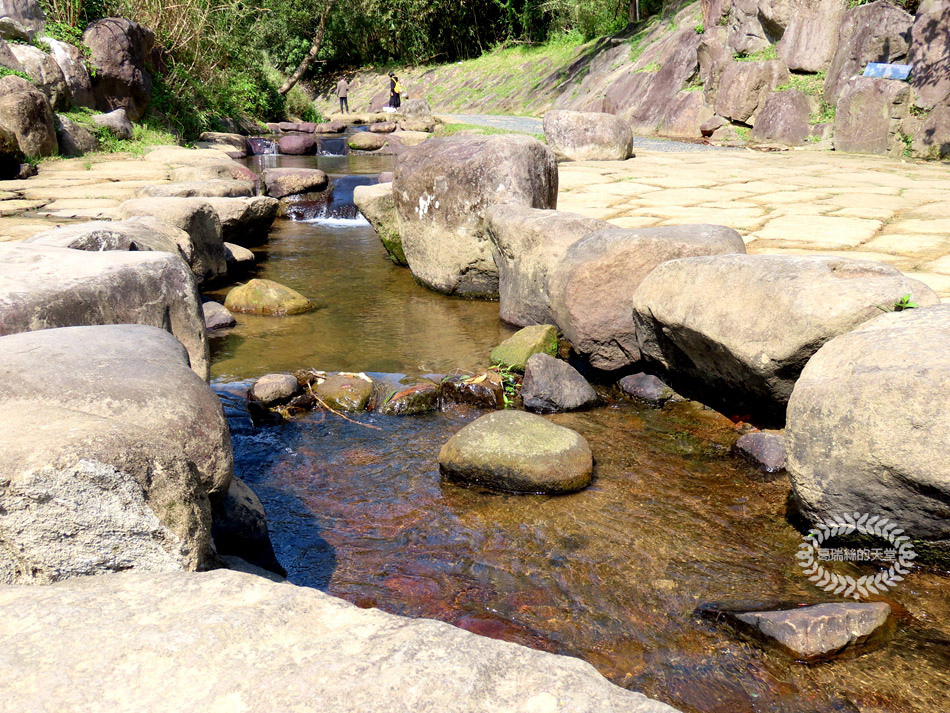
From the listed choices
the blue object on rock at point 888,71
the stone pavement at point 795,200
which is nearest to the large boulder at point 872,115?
the blue object on rock at point 888,71

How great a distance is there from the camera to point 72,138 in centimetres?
998

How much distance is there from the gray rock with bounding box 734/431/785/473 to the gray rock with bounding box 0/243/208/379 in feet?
7.39

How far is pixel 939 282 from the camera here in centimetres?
426

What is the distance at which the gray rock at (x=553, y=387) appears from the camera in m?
4.02

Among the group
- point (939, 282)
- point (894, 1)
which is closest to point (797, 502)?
point (939, 282)

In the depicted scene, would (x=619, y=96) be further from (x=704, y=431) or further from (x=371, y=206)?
(x=704, y=431)

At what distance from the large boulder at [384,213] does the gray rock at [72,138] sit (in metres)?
5.11

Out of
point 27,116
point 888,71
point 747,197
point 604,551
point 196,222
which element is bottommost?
point 604,551

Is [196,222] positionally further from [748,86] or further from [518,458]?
[748,86]

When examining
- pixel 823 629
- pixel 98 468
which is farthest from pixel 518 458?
pixel 98 468

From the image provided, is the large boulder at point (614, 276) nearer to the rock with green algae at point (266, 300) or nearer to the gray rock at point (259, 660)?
the rock with green algae at point (266, 300)

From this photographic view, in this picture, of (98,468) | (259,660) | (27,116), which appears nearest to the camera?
(259,660)

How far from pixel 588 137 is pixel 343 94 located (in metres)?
21.4

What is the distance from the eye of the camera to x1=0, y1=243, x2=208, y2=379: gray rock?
262 cm
